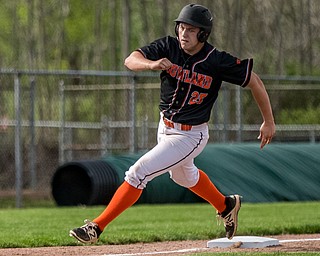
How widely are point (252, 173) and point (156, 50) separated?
8.11 meters

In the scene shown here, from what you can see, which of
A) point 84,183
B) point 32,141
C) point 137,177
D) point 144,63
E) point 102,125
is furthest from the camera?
point 102,125

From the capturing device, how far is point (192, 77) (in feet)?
25.7

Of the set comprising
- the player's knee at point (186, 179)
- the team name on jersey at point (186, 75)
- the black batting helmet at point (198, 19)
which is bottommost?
the player's knee at point (186, 179)

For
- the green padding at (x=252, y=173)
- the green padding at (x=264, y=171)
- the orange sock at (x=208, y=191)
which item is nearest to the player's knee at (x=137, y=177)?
the orange sock at (x=208, y=191)

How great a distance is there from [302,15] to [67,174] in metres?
15.9

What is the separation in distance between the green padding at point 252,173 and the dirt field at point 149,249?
6.11 m

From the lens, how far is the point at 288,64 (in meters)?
31.5

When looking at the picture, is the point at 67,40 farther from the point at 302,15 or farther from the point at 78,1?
the point at 302,15

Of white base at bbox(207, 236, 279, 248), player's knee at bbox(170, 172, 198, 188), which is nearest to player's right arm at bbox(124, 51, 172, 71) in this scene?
player's knee at bbox(170, 172, 198, 188)

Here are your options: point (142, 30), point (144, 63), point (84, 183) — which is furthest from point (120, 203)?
point (142, 30)

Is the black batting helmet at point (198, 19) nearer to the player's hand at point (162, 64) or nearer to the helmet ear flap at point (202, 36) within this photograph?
the helmet ear flap at point (202, 36)

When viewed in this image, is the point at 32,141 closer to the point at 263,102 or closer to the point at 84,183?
the point at 84,183

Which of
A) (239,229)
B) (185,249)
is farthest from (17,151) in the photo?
(185,249)

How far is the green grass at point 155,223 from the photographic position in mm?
9344
